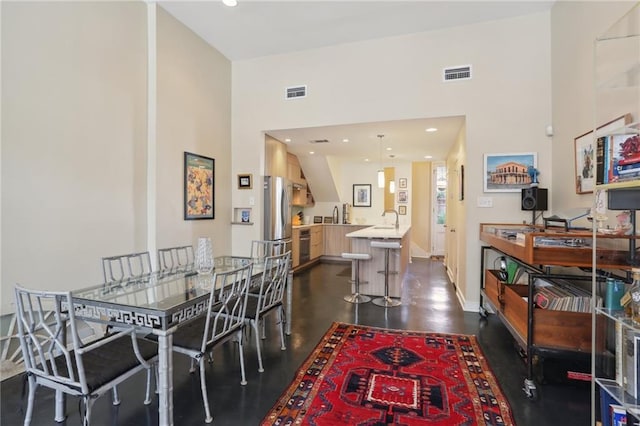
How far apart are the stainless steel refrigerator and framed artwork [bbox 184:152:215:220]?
0.89m

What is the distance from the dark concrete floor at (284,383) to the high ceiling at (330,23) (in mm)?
2607

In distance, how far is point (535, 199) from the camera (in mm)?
3428

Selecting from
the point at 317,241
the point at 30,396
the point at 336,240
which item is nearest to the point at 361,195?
the point at 336,240

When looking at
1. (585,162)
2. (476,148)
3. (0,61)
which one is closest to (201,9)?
(0,61)

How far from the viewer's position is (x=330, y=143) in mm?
5668

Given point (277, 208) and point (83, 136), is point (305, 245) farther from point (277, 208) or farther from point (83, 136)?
point (83, 136)

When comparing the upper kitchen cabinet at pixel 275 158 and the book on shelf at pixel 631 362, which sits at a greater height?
the upper kitchen cabinet at pixel 275 158

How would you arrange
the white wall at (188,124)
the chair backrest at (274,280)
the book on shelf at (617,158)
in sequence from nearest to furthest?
the book on shelf at (617,158)
the chair backrest at (274,280)
the white wall at (188,124)

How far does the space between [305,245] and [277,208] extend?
4.99ft

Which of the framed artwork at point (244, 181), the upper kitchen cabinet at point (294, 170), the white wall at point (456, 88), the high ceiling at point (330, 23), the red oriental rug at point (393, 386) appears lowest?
the red oriental rug at point (393, 386)

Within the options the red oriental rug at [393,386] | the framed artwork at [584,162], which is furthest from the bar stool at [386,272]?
the framed artwork at [584,162]

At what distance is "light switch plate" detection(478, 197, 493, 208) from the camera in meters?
3.79

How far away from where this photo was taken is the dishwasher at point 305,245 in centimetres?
636

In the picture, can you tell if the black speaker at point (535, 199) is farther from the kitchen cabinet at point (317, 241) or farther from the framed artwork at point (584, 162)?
the kitchen cabinet at point (317, 241)
